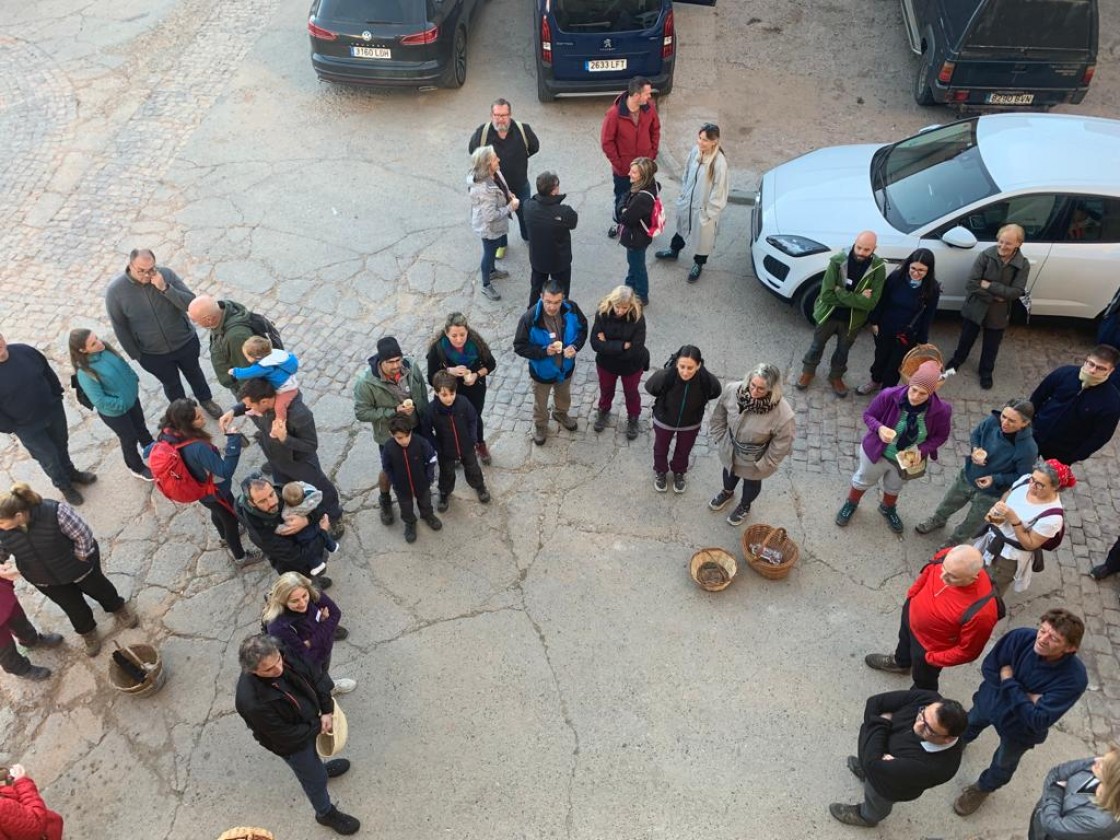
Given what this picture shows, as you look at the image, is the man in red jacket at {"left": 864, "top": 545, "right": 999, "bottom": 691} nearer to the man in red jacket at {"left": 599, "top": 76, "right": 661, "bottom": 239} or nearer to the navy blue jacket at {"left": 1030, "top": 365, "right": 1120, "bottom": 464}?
the navy blue jacket at {"left": 1030, "top": 365, "right": 1120, "bottom": 464}

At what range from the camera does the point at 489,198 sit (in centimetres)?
818

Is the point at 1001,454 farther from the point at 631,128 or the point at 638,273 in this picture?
the point at 631,128

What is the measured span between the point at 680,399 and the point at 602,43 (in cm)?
631

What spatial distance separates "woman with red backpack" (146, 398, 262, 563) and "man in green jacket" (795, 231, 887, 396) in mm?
4734

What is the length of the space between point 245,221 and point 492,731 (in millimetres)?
6711

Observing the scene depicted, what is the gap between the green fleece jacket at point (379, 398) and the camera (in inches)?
236

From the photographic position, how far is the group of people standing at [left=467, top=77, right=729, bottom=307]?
755 centimetres

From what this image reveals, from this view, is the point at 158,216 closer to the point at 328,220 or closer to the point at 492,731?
the point at 328,220

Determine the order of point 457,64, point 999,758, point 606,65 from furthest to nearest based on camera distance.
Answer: point 457,64, point 606,65, point 999,758

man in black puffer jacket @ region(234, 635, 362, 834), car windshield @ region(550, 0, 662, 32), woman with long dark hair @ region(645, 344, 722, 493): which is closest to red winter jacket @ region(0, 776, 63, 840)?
man in black puffer jacket @ region(234, 635, 362, 834)

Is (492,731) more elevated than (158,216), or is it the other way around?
(158,216)

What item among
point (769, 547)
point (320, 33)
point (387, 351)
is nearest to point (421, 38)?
point (320, 33)

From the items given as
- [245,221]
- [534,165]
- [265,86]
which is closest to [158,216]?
[245,221]

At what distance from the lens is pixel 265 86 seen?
1174 cm
